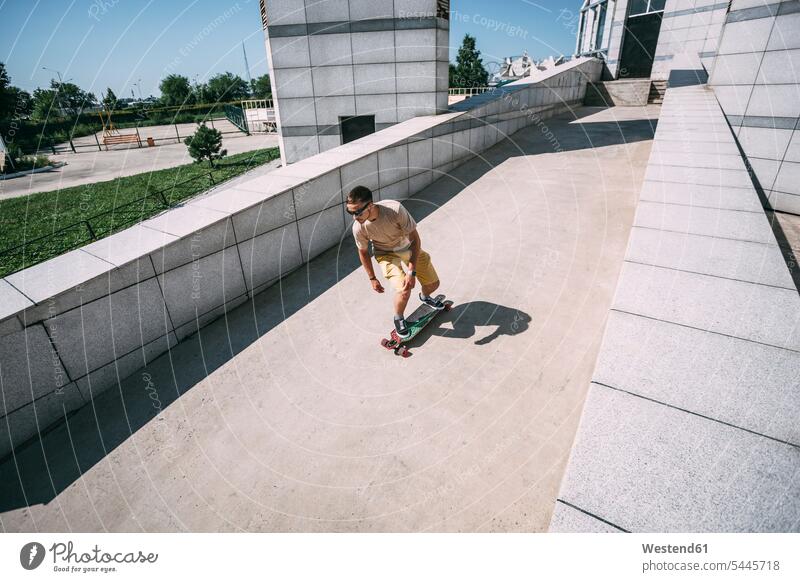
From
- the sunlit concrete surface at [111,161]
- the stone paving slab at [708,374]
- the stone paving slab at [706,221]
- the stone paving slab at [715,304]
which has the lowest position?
the sunlit concrete surface at [111,161]

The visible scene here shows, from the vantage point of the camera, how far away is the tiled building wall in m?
11.9

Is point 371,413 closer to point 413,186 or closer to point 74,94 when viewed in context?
point 413,186

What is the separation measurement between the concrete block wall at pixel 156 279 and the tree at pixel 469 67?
77.5m

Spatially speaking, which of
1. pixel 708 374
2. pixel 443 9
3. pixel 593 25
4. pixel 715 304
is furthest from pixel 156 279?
pixel 593 25

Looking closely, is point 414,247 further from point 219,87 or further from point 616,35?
point 219,87

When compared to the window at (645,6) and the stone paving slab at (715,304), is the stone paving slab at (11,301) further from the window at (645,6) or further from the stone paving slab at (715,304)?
the window at (645,6)

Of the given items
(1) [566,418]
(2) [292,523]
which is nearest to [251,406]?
(2) [292,523]

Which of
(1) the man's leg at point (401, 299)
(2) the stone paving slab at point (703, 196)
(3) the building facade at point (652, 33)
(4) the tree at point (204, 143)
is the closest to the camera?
(1) the man's leg at point (401, 299)

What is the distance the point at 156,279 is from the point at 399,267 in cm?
323

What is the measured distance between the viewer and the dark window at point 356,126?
45.2ft

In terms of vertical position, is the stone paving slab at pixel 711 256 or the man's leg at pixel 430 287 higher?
the stone paving slab at pixel 711 256

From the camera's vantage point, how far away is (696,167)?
7043 millimetres

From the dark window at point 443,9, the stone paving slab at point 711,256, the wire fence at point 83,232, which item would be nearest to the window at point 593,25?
the dark window at point 443,9

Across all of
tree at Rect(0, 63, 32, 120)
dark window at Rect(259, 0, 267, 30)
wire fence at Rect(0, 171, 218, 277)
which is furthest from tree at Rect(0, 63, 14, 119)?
dark window at Rect(259, 0, 267, 30)
